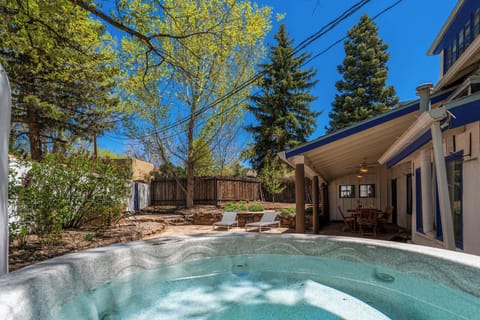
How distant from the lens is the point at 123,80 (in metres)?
14.0

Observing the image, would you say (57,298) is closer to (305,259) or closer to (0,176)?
(0,176)

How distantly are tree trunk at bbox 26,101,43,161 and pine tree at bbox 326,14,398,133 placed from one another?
2061cm

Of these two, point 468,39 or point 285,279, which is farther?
point 468,39

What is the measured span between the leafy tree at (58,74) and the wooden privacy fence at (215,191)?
543 centimetres

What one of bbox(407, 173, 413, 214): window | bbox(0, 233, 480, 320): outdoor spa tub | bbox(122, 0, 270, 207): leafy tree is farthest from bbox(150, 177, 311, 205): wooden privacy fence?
bbox(0, 233, 480, 320): outdoor spa tub

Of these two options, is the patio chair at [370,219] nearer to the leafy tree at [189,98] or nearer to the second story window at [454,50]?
the second story window at [454,50]

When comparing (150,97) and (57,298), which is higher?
(150,97)

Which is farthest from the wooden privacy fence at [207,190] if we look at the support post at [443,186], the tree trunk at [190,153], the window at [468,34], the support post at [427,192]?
the support post at [443,186]

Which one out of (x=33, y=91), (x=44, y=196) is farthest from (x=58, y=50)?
(x=33, y=91)

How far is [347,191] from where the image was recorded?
13484 mm

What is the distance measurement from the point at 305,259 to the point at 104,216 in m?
5.94

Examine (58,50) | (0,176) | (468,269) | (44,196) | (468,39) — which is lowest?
(468,269)

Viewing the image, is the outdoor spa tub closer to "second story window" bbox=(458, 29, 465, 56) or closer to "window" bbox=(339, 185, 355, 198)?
"second story window" bbox=(458, 29, 465, 56)

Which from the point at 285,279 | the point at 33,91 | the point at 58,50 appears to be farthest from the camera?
the point at 33,91
